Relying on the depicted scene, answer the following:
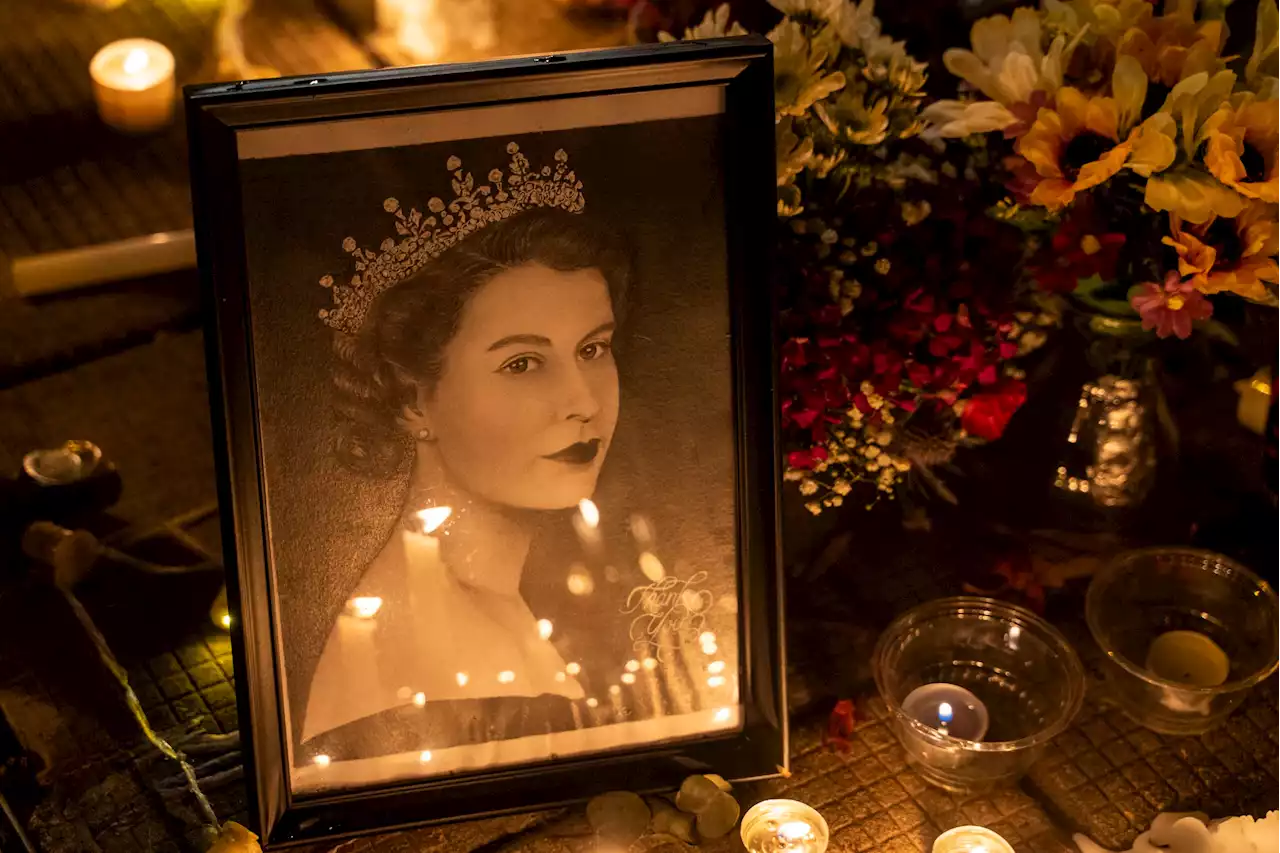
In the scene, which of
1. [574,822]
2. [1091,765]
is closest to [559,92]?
[574,822]

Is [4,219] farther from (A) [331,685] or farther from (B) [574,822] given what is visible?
(B) [574,822]

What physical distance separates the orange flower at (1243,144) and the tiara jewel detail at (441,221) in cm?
38

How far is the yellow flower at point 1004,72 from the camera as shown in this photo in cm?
86

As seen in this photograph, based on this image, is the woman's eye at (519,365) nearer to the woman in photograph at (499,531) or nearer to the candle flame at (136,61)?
the woman in photograph at (499,531)

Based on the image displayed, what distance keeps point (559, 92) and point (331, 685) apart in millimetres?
381

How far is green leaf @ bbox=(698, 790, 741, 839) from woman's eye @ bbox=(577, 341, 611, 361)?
0.94 feet

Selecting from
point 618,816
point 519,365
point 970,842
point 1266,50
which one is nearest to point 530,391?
point 519,365

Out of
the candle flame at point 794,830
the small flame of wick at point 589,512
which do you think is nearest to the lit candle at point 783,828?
the candle flame at point 794,830

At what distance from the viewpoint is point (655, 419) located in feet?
2.72

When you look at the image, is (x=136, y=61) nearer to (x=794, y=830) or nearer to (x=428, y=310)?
(x=428, y=310)

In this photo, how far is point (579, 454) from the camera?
2.72ft

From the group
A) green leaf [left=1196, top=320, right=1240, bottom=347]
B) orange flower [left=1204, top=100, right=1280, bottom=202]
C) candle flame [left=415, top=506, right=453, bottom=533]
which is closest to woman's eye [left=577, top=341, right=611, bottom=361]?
candle flame [left=415, top=506, right=453, bottom=533]

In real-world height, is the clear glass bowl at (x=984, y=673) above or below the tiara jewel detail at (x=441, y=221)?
below

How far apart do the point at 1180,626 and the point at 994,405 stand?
0.76 ft
